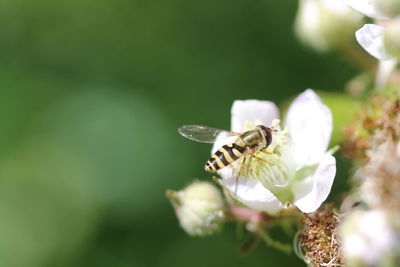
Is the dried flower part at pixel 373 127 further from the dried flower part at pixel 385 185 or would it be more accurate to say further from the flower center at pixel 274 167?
the dried flower part at pixel 385 185

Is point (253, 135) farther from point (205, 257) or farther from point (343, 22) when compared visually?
point (205, 257)

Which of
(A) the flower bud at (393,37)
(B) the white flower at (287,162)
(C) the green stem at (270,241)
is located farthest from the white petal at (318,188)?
(A) the flower bud at (393,37)

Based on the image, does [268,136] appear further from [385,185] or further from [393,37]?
[385,185]

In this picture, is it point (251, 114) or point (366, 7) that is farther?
point (251, 114)

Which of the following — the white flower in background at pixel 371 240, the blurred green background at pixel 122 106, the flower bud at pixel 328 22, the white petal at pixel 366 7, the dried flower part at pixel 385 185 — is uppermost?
the white petal at pixel 366 7

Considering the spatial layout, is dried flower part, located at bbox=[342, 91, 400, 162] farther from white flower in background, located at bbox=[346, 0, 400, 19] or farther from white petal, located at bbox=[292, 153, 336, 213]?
white flower in background, located at bbox=[346, 0, 400, 19]

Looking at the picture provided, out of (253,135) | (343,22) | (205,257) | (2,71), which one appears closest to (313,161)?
(253,135)

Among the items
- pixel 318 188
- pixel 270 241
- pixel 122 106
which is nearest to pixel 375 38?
pixel 318 188

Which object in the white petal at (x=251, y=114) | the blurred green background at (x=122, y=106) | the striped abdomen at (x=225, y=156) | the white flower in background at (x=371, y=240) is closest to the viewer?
the white flower in background at (x=371, y=240)
